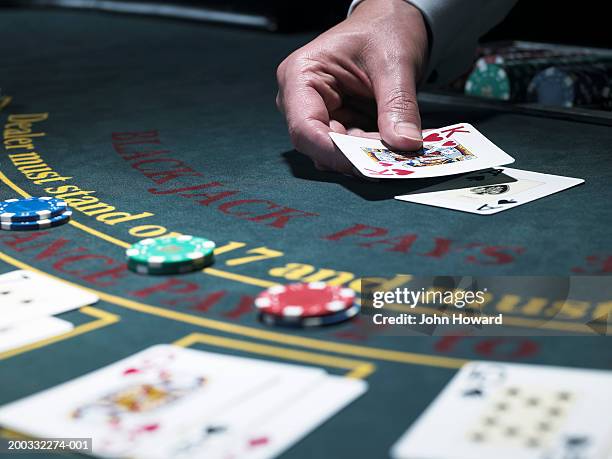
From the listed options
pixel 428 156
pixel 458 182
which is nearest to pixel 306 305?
pixel 458 182

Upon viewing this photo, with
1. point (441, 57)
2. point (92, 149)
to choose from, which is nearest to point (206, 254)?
point (92, 149)

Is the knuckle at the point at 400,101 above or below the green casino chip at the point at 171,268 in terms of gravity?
above

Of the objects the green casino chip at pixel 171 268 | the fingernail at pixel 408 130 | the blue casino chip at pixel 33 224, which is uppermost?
the fingernail at pixel 408 130

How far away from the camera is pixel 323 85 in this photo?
2.78m

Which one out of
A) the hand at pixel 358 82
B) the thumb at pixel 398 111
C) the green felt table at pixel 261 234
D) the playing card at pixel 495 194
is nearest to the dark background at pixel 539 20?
the green felt table at pixel 261 234

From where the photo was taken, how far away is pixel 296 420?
1.23 meters

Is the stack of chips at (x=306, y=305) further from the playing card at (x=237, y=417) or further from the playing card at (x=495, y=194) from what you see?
the playing card at (x=495, y=194)

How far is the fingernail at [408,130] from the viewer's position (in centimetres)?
254

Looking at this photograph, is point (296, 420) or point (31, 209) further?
point (31, 209)

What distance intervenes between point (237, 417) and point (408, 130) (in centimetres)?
145

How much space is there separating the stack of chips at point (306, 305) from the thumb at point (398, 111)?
3.21 feet

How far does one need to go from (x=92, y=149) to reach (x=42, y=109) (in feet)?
2.55

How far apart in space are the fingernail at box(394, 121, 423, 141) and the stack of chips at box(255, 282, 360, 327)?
99 cm

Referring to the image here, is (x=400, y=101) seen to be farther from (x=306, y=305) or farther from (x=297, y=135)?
(x=306, y=305)
